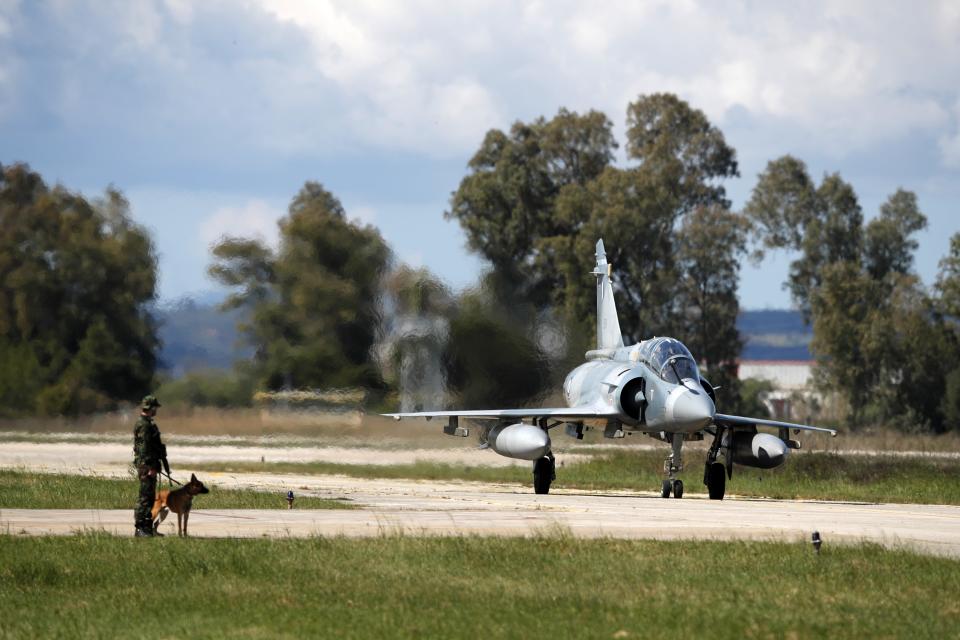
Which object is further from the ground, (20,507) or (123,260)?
(123,260)

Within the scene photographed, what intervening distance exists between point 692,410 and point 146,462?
1201 centimetres

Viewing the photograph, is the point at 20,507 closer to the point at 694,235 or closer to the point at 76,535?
the point at 76,535

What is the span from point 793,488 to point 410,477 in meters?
8.41

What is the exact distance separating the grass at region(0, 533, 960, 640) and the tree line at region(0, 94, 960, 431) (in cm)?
1994

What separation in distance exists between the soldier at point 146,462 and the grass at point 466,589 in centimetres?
68

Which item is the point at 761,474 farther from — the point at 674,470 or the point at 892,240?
the point at 892,240

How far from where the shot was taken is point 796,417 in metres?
81.1

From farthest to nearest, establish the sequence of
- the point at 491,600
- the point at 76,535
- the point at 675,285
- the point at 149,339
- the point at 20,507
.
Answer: the point at 675,285, the point at 149,339, the point at 20,507, the point at 76,535, the point at 491,600

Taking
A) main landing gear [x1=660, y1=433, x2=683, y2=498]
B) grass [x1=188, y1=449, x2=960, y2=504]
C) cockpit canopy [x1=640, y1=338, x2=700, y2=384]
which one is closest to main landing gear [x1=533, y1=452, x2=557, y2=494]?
main landing gear [x1=660, y1=433, x2=683, y2=498]

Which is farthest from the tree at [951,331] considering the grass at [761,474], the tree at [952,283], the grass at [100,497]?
the grass at [100,497]

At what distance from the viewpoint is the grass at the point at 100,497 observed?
2331cm

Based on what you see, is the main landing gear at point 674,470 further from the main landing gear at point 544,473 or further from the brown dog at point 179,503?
the brown dog at point 179,503

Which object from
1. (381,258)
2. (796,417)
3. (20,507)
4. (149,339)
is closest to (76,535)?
(20,507)

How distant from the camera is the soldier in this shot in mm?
18016
